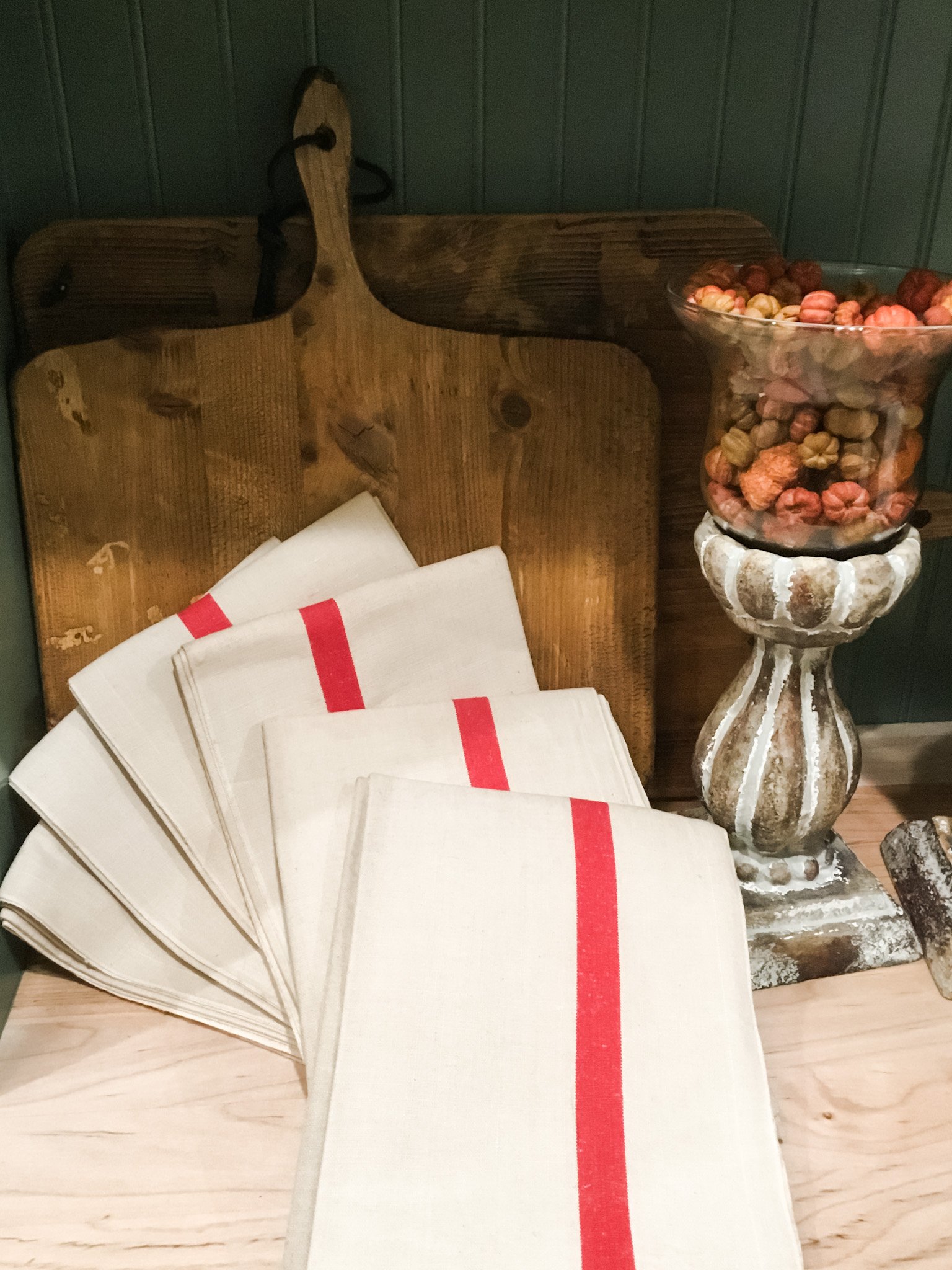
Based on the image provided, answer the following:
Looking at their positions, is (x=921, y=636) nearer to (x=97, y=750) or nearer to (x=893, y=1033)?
(x=893, y=1033)

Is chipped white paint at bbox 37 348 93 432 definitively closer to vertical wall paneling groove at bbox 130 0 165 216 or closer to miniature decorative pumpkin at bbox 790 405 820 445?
vertical wall paneling groove at bbox 130 0 165 216

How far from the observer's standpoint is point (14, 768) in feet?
2.33

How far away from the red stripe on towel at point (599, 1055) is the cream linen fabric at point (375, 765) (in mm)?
62

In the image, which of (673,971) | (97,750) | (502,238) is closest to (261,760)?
(97,750)

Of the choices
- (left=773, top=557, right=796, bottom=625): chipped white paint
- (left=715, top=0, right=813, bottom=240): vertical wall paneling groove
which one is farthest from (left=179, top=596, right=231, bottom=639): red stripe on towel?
(left=715, top=0, right=813, bottom=240): vertical wall paneling groove

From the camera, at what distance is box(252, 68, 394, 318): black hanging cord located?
688 mm

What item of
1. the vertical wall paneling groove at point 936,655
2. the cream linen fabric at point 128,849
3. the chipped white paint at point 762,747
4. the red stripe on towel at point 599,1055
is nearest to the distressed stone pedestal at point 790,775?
the chipped white paint at point 762,747

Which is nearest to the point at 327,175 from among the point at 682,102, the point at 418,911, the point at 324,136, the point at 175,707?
the point at 324,136

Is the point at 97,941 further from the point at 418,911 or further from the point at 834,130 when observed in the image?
the point at 834,130

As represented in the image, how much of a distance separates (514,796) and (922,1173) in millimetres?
300

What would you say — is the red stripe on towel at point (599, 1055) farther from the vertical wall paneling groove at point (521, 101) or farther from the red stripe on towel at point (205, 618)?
the vertical wall paneling groove at point (521, 101)

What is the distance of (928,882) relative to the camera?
757mm

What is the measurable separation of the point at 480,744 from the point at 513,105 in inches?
16.7

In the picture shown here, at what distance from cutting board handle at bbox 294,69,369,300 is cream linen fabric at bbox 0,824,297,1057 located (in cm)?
40
